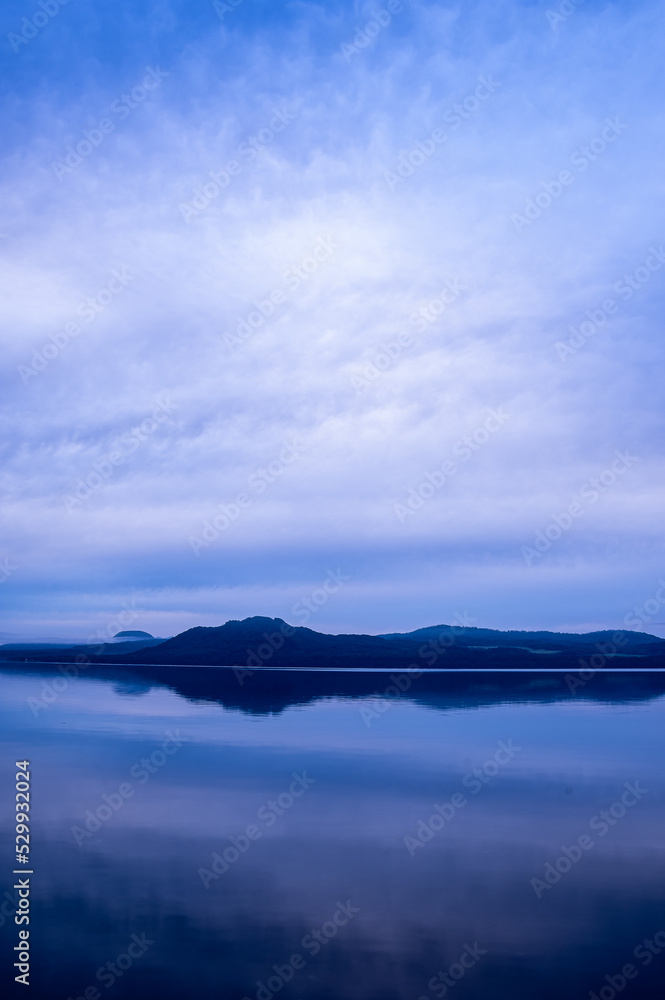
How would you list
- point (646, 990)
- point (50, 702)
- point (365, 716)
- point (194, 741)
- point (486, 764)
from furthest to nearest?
point (50, 702)
point (365, 716)
point (194, 741)
point (486, 764)
point (646, 990)

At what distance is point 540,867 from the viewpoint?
37.4 ft

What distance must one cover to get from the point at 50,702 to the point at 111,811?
78.2ft

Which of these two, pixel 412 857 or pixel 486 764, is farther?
pixel 486 764

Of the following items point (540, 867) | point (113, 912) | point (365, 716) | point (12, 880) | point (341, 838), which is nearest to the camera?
point (113, 912)

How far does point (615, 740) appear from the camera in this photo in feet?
75.1

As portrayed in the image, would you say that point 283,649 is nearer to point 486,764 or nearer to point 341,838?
point 486,764

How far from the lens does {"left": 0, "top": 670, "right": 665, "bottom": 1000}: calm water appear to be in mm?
8102

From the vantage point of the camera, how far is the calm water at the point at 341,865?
8.10m

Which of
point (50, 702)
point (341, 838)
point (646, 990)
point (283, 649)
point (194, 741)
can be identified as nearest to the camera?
point (646, 990)

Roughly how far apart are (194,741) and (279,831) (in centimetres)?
978

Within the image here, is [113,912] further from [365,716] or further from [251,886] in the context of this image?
[365,716]

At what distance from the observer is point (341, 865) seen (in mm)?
11477

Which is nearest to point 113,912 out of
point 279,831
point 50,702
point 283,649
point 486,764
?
point 279,831

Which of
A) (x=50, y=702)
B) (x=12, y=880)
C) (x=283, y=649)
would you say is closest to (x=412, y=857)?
(x=12, y=880)
